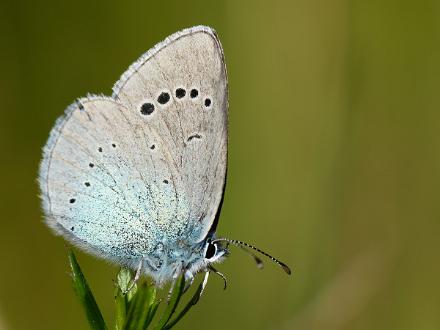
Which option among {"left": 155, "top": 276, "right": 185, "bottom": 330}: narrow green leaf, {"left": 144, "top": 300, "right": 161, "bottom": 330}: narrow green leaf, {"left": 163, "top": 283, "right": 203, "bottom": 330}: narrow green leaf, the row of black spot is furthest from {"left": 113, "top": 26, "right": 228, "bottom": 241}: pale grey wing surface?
{"left": 144, "top": 300, "right": 161, "bottom": 330}: narrow green leaf

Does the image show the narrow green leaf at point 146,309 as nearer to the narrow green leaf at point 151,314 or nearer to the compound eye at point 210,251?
the narrow green leaf at point 151,314

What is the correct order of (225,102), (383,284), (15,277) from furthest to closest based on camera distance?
(383,284) < (15,277) < (225,102)

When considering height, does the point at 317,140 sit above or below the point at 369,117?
below

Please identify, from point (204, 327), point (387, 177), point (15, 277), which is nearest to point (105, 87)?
point (15, 277)

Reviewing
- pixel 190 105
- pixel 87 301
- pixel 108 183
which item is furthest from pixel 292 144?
pixel 87 301

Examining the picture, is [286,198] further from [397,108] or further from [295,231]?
[397,108]

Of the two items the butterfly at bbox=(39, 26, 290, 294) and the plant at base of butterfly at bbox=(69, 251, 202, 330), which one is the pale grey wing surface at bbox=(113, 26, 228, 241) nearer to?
the butterfly at bbox=(39, 26, 290, 294)

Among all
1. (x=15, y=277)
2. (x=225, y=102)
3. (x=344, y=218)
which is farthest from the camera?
(x=344, y=218)
